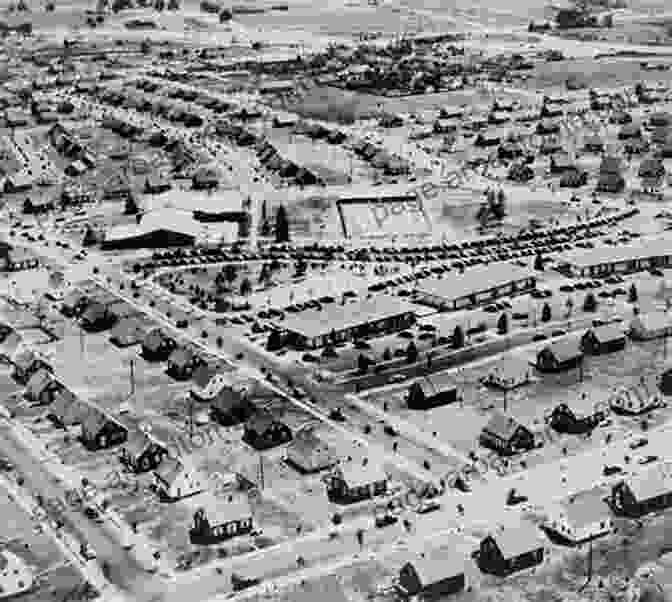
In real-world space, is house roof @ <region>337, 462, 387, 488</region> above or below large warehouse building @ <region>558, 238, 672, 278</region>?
below

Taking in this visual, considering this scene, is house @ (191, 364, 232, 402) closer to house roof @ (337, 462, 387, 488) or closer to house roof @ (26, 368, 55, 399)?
house roof @ (26, 368, 55, 399)

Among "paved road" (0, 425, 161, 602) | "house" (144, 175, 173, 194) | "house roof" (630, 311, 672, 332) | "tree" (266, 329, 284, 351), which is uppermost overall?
"house roof" (630, 311, 672, 332)

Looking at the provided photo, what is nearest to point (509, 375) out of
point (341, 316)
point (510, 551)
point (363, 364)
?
point (363, 364)

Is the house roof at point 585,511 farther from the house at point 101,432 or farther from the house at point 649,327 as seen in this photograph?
the house at point 101,432

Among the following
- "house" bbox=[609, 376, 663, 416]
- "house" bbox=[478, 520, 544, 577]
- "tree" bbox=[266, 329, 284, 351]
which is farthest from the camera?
"tree" bbox=[266, 329, 284, 351]

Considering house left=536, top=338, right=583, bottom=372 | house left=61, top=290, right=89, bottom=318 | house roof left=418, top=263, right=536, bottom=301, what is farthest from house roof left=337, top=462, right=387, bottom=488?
house left=61, top=290, right=89, bottom=318
